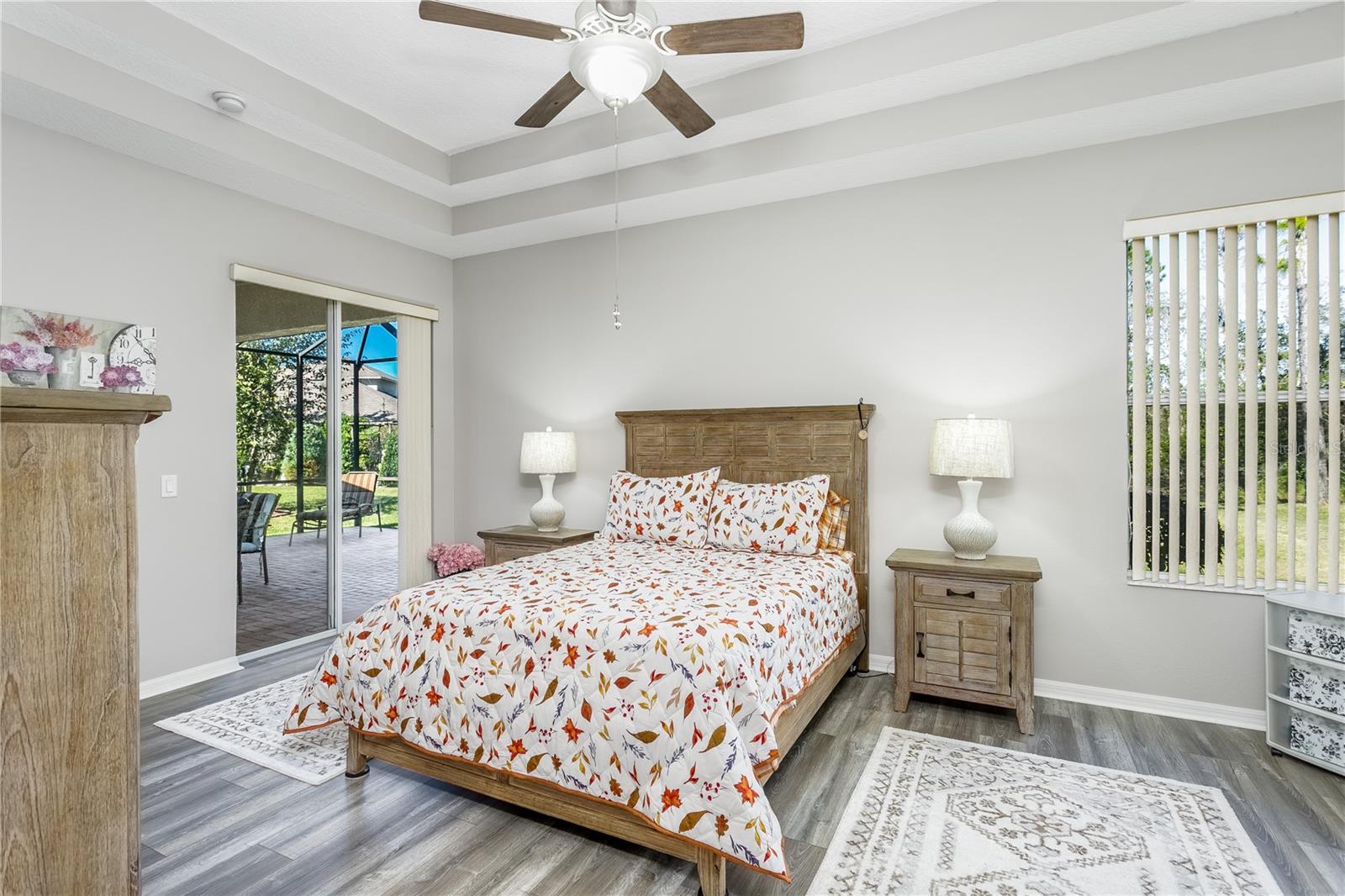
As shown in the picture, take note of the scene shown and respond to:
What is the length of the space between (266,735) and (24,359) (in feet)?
8.40

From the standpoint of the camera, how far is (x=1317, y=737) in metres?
2.55

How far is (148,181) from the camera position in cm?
339

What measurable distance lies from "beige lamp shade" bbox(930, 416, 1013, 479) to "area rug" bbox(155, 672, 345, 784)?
299 centimetres

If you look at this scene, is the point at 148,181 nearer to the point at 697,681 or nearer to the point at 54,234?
the point at 54,234

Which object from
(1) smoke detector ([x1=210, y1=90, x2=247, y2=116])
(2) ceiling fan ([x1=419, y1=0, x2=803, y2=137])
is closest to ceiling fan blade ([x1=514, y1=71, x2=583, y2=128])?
(2) ceiling fan ([x1=419, y1=0, x2=803, y2=137])

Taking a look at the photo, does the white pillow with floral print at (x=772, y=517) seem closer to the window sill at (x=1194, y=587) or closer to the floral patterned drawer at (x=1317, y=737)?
the window sill at (x=1194, y=587)

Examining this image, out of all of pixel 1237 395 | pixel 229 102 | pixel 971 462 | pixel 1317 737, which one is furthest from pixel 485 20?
pixel 1317 737

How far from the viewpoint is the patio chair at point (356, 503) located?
14.3 ft

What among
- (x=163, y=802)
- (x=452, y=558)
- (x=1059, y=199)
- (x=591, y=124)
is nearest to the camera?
(x=163, y=802)

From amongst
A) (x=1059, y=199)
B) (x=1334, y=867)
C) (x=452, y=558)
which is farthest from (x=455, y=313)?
(x=1334, y=867)

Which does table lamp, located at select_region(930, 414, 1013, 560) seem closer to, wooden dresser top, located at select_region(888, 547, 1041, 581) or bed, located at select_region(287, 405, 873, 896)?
wooden dresser top, located at select_region(888, 547, 1041, 581)

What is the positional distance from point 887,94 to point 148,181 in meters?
3.72

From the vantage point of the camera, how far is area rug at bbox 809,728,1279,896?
6.34ft

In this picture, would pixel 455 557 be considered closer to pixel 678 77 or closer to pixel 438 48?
pixel 438 48
